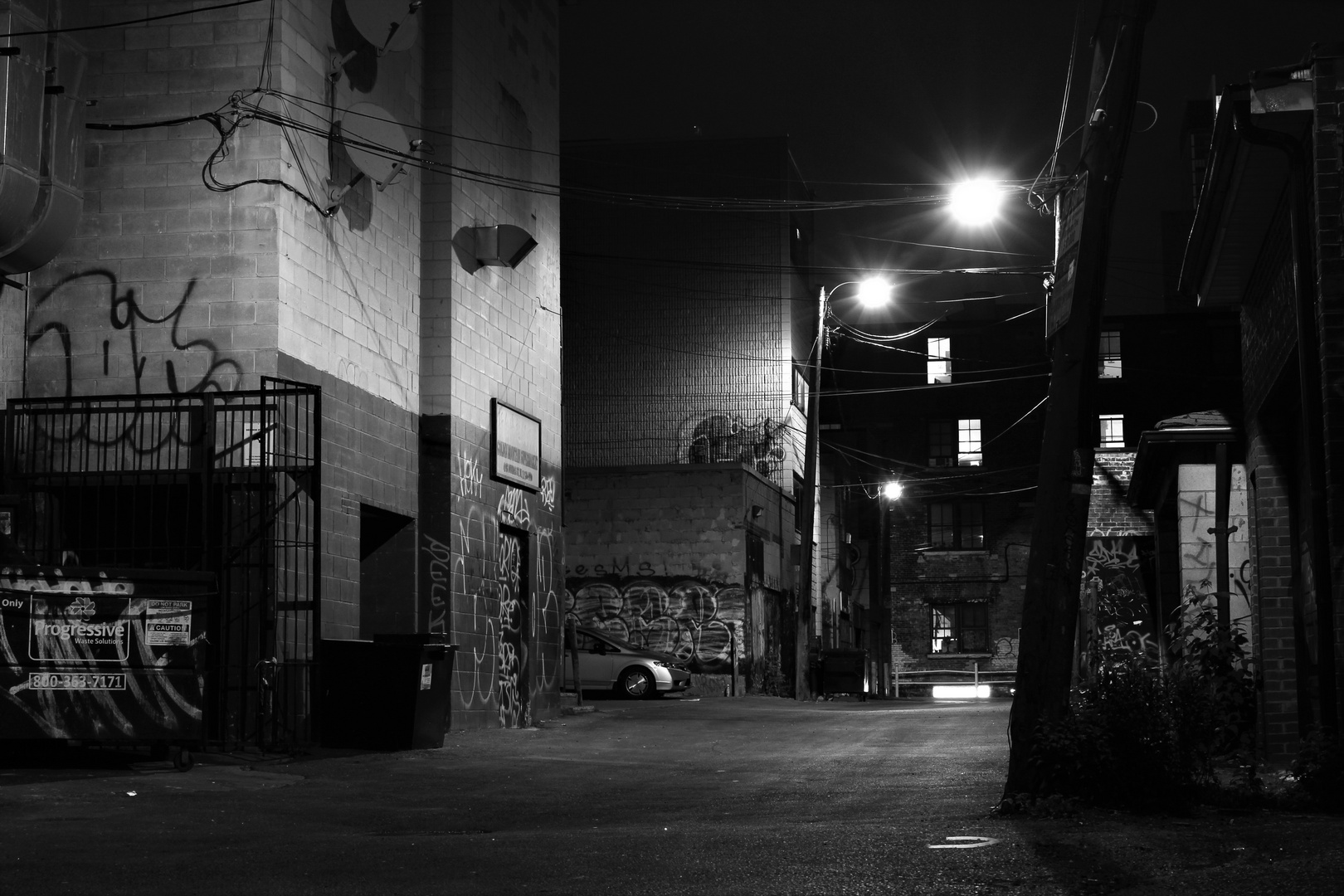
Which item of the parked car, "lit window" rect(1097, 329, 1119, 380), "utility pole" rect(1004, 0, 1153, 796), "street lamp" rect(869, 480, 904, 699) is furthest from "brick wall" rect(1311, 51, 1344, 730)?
"lit window" rect(1097, 329, 1119, 380)

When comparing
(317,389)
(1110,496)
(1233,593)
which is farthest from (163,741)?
(1110,496)

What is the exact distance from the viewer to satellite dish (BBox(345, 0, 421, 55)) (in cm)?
1731

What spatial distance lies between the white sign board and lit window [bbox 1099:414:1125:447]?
31.5 metres

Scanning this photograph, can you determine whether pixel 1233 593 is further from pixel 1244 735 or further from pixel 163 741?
pixel 163 741

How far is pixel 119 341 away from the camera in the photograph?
15.6m

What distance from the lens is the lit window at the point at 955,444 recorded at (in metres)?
50.8

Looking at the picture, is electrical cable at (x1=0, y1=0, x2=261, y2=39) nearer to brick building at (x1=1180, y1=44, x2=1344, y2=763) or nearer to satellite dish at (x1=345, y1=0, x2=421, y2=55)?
satellite dish at (x1=345, y1=0, x2=421, y2=55)

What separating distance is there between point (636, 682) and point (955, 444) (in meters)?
23.8

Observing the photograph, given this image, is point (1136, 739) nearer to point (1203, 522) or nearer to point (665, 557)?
point (1203, 522)

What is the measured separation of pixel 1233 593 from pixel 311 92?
11.7 metres

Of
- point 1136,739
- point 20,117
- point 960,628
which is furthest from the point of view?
point 960,628

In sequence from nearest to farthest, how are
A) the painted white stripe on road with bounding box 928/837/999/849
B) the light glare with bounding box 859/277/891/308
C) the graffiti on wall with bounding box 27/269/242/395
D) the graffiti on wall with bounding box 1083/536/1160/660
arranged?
the painted white stripe on road with bounding box 928/837/999/849 < the graffiti on wall with bounding box 27/269/242/395 < the light glare with bounding box 859/277/891/308 < the graffiti on wall with bounding box 1083/536/1160/660

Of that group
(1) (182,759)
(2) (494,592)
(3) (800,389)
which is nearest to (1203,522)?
(2) (494,592)

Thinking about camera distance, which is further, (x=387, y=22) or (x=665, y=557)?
(x=665, y=557)
